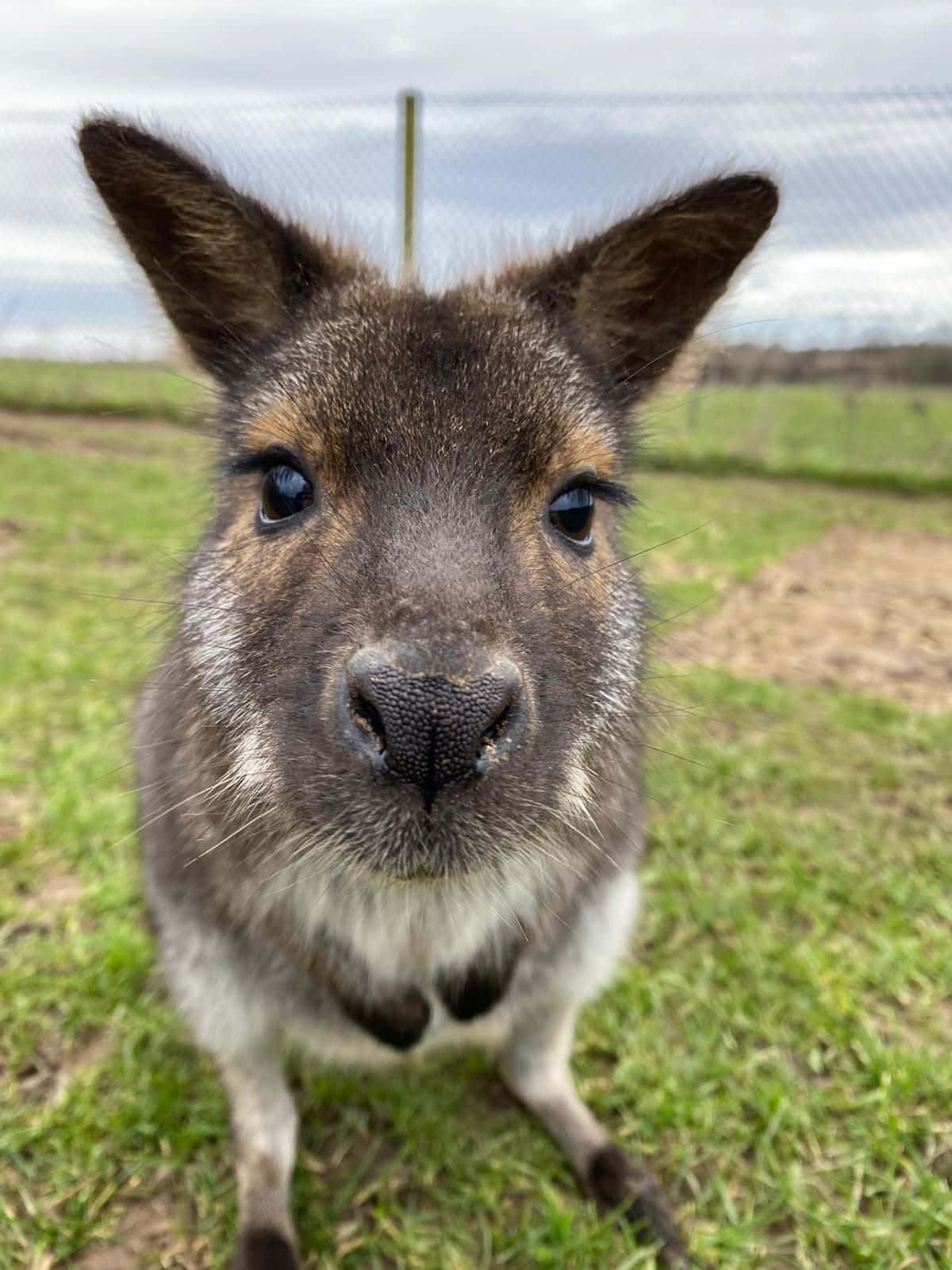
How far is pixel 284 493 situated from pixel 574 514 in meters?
0.62

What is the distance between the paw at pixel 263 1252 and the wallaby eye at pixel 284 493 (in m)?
1.62

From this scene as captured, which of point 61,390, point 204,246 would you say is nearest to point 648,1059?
point 204,246

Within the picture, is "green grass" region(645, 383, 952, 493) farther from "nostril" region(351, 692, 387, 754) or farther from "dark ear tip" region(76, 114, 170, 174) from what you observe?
"nostril" region(351, 692, 387, 754)

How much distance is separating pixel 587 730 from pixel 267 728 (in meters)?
0.60

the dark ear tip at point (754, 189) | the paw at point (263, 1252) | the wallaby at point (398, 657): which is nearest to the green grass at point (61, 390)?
the wallaby at point (398, 657)

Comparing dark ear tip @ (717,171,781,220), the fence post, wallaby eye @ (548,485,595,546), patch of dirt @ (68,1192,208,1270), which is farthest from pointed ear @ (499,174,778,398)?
the fence post

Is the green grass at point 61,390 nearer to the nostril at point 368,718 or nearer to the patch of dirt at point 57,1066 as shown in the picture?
the patch of dirt at point 57,1066

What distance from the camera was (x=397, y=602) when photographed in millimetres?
1476

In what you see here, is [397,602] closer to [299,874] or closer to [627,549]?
[299,874]

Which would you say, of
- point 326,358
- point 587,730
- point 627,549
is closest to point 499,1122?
point 587,730

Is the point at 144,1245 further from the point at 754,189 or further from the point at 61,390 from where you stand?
the point at 61,390

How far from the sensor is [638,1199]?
2191 mm

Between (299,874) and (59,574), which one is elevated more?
(299,874)

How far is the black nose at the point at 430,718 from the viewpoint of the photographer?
4.36ft
